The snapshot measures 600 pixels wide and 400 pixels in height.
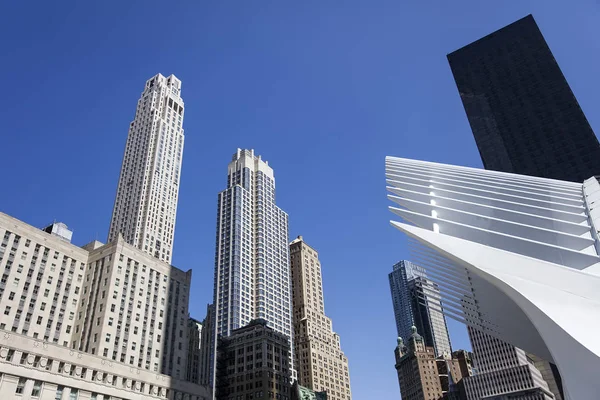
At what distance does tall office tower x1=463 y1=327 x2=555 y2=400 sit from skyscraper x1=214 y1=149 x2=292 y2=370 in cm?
6584

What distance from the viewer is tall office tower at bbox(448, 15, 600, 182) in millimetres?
101875

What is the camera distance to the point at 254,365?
362 feet

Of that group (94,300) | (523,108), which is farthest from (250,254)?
(523,108)

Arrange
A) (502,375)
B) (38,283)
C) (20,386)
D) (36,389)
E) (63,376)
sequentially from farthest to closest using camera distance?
(502,375)
(38,283)
(63,376)
(36,389)
(20,386)

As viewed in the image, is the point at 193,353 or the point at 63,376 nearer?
the point at 63,376

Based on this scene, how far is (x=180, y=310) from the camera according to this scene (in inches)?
3711

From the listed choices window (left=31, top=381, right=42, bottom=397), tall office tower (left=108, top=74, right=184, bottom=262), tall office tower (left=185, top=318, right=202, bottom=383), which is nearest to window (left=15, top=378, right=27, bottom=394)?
window (left=31, top=381, right=42, bottom=397)

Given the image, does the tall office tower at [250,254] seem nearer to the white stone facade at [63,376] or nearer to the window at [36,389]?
the white stone facade at [63,376]

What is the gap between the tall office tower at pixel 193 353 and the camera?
359 feet

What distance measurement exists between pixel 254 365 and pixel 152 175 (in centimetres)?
5950

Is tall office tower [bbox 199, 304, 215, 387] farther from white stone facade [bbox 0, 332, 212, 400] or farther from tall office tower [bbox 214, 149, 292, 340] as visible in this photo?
white stone facade [bbox 0, 332, 212, 400]

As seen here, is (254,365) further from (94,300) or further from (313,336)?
(313,336)

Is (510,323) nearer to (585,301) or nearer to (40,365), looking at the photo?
(585,301)

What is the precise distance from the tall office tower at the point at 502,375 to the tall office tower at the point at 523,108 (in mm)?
70775
